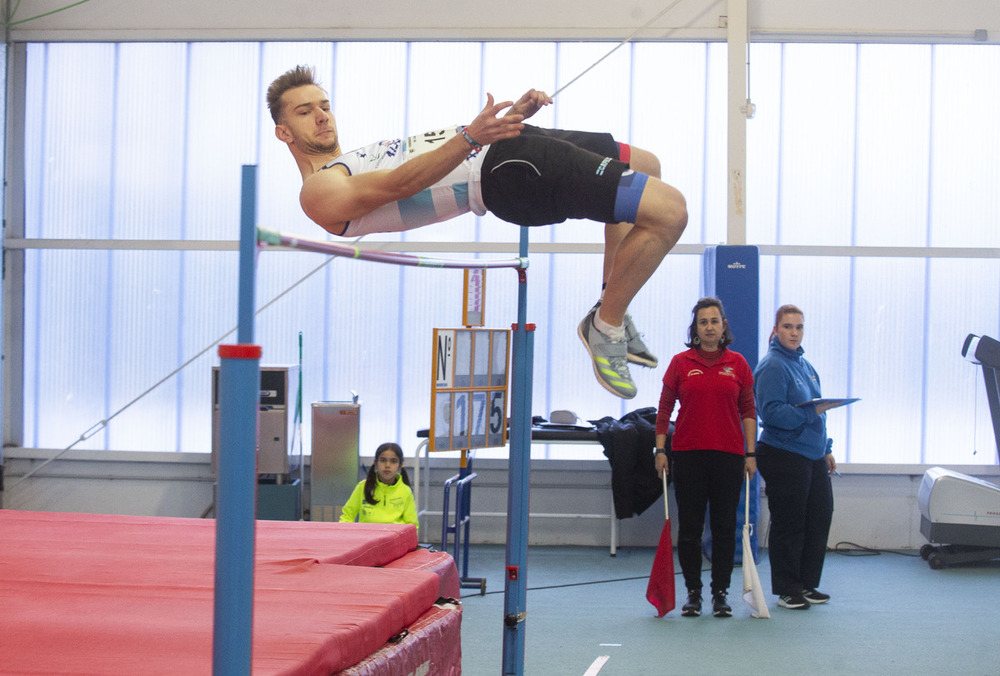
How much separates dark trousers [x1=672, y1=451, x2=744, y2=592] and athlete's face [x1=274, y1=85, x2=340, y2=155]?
2.52m

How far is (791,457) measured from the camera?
14.1ft

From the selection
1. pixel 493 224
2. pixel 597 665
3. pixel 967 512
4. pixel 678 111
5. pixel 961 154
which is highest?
pixel 678 111

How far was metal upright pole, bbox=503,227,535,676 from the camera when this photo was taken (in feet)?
9.48

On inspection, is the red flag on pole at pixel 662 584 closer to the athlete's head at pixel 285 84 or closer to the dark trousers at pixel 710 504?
the dark trousers at pixel 710 504

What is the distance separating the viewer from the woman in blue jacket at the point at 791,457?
14.1ft

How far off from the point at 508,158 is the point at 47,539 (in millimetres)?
1873

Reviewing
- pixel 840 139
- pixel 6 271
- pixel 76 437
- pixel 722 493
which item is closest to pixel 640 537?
pixel 722 493

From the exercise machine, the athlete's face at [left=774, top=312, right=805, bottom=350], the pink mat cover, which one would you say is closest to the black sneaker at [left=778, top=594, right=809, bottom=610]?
the athlete's face at [left=774, top=312, right=805, bottom=350]

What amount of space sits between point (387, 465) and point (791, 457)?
197 centimetres

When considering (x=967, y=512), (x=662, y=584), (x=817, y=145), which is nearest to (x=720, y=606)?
(x=662, y=584)

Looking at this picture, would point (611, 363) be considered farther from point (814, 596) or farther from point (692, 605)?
point (814, 596)

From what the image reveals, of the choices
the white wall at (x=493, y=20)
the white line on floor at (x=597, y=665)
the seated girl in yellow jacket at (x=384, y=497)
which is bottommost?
the white line on floor at (x=597, y=665)

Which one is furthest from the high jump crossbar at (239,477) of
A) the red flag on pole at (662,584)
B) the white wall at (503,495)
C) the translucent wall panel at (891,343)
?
the translucent wall panel at (891,343)

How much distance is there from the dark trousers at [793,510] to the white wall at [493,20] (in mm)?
3133
